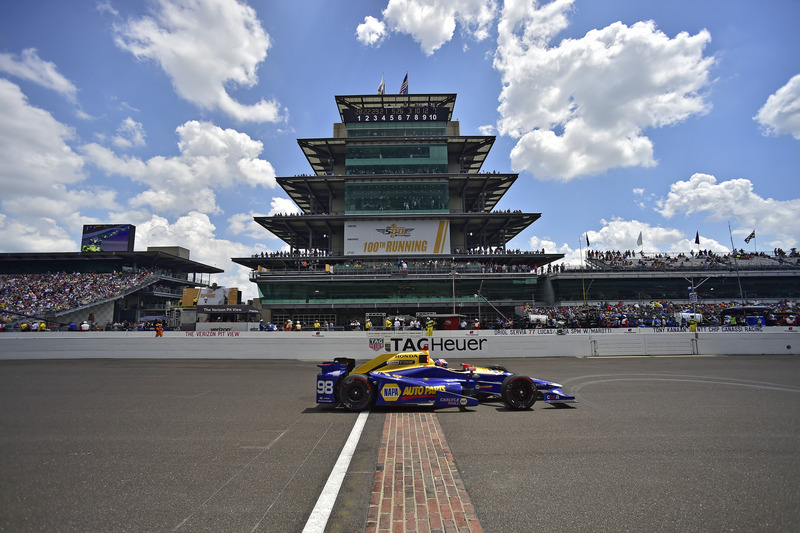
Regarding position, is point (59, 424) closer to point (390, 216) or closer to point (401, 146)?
point (390, 216)

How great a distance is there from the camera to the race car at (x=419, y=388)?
9016 mm

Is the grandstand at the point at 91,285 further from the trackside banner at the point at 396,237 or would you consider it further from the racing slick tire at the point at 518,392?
the racing slick tire at the point at 518,392

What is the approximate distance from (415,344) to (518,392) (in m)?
A: 12.3

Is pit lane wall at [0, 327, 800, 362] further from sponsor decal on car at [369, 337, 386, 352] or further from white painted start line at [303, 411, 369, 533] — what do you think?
white painted start line at [303, 411, 369, 533]

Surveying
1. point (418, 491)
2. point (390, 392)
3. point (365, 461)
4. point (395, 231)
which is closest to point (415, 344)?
point (390, 392)

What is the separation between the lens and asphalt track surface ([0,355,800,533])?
12.8 feet

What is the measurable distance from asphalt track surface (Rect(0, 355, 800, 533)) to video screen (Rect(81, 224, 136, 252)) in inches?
2414

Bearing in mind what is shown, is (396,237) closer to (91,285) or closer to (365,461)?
(91,285)

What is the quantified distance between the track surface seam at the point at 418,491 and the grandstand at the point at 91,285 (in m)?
49.2

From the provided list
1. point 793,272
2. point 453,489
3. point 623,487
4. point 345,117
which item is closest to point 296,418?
point 453,489

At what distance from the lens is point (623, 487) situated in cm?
455

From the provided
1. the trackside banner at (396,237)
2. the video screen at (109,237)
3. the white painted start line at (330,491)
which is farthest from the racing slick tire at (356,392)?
the video screen at (109,237)

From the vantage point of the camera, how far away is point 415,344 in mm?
21172

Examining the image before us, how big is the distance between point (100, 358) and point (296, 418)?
20828 mm
